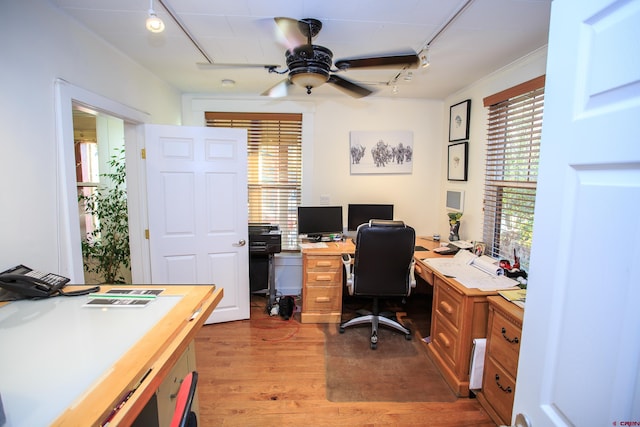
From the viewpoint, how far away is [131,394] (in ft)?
2.44

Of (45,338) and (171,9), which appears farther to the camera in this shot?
(171,9)

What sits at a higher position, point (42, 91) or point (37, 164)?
point (42, 91)

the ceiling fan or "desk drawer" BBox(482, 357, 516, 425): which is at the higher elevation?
the ceiling fan

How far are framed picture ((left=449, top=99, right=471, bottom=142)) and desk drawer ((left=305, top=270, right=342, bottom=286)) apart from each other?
1906 mm

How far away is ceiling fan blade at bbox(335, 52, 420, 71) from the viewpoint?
1.73 meters

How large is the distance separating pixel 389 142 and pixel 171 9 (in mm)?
2480

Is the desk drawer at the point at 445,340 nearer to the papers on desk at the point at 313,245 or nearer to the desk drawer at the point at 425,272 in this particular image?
the desk drawer at the point at 425,272

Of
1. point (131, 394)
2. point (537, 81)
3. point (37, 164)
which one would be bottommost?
point (131, 394)

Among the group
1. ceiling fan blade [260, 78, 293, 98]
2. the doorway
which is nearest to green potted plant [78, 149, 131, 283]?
the doorway

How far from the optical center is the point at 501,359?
173cm

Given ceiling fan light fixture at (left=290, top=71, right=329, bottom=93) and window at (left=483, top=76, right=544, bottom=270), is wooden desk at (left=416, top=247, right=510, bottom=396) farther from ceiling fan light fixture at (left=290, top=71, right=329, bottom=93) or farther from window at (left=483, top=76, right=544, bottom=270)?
ceiling fan light fixture at (left=290, top=71, right=329, bottom=93)

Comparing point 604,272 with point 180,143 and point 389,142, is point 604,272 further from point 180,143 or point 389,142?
point 389,142

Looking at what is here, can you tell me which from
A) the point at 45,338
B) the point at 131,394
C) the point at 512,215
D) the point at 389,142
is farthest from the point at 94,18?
the point at 512,215

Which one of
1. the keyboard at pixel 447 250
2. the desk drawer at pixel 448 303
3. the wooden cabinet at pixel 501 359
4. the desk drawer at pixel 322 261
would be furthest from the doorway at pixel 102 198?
the wooden cabinet at pixel 501 359
